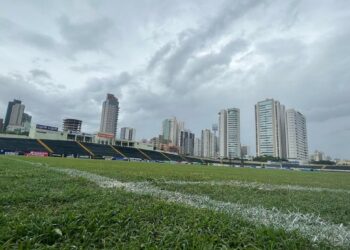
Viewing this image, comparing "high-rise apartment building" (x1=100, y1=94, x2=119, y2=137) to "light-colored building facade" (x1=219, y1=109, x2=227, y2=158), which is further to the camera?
"high-rise apartment building" (x1=100, y1=94, x2=119, y2=137)

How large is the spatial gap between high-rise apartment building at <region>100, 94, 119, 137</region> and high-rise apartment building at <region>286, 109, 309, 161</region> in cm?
9765

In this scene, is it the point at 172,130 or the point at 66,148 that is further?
the point at 172,130

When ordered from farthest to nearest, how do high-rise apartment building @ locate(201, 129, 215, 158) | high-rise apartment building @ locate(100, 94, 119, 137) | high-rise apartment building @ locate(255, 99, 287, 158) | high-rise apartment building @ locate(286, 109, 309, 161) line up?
1. high-rise apartment building @ locate(201, 129, 215, 158)
2. high-rise apartment building @ locate(100, 94, 119, 137)
3. high-rise apartment building @ locate(286, 109, 309, 161)
4. high-rise apartment building @ locate(255, 99, 287, 158)

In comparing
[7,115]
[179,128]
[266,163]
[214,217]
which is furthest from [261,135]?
[7,115]

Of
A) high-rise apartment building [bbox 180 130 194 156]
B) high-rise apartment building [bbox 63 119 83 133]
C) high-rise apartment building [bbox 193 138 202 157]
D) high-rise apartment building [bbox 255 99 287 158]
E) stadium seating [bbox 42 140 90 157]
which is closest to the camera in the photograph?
stadium seating [bbox 42 140 90 157]

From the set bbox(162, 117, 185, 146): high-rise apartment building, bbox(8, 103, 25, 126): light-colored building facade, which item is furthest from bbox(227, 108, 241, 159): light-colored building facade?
bbox(8, 103, 25, 126): light-colored building facade

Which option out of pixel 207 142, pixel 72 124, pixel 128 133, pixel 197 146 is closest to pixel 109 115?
pixel 72 124

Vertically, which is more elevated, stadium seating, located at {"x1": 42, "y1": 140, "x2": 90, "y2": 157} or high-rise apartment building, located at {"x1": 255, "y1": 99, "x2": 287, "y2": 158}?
high-rise apartment building, located at {"x1": 255, "y1": 99, "x2": 287, "y2": 158}

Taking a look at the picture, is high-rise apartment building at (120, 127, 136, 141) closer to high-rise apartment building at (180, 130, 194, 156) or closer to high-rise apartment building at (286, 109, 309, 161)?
high-rise apartment building at (180, 130, 194, 156)

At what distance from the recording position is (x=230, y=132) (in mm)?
125250

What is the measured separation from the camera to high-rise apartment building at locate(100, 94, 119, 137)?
14938 cm

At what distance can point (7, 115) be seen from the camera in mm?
150000

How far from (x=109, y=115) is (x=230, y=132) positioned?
242 feet

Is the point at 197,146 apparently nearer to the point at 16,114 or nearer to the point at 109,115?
the point at 109,115
